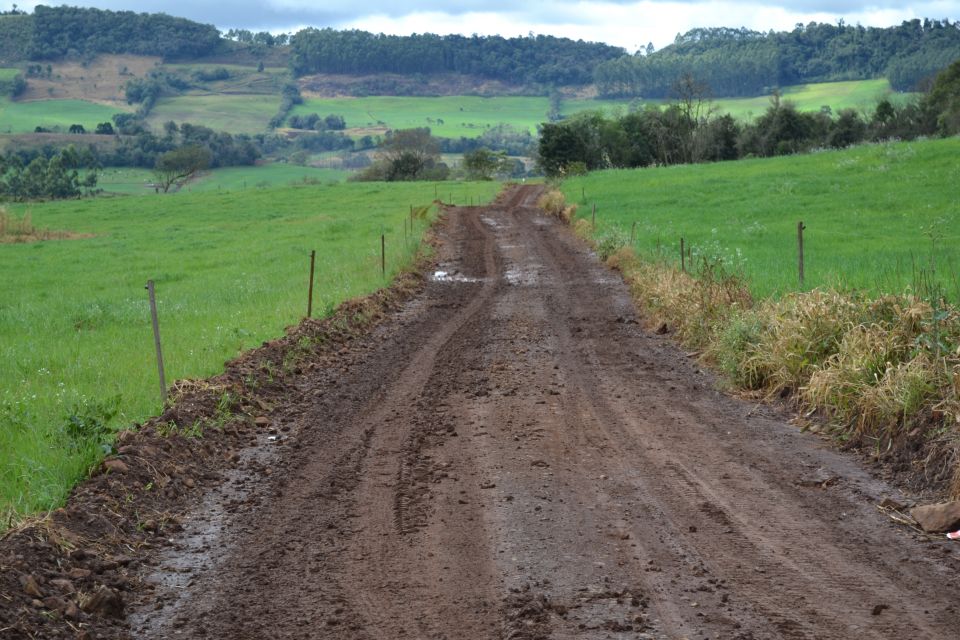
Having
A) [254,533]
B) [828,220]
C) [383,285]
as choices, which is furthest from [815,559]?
[828,220]

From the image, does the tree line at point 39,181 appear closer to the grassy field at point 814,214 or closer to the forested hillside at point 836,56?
the grassy field at point 814,214

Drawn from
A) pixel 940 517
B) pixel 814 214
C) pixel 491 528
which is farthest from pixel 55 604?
pixel 814 214

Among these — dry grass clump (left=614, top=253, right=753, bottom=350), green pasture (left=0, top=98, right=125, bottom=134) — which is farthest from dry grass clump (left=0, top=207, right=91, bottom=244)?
green pasture (left=0, top=98, right=125, bottom=134)

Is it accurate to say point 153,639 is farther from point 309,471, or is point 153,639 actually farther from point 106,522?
point 309,471

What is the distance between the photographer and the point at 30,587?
600 centimetres

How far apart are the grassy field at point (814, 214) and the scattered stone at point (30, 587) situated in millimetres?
9489

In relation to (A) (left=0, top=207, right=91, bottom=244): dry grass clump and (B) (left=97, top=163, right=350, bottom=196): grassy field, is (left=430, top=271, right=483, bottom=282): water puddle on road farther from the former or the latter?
(B) (left=97, top=163, right=350, bottom=196): grassy field

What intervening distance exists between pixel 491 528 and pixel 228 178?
385 feet

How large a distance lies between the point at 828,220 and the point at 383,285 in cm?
1579

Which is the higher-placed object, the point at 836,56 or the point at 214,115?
the point at 836,56

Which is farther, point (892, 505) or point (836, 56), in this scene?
point (836, 56)

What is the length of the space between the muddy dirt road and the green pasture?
148 meters

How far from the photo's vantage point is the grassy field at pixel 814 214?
17.9 meters

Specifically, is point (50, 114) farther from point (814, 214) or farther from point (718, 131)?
point (814, 214)
